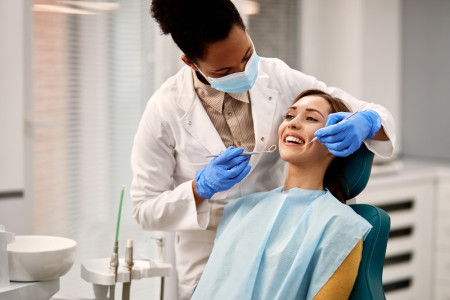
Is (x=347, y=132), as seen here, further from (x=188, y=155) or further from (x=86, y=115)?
(x=86, y=115)

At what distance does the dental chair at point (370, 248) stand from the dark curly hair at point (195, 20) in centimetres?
54

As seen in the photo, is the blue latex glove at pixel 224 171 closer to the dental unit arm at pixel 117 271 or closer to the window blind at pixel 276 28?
the dental unit arm at pixel 117 271

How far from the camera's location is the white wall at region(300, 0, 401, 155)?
346 cm

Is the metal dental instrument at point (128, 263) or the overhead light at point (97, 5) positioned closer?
the metal dental instrument at point (128, 263)

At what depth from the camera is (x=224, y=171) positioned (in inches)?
60.9

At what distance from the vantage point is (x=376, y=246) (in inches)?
61.8

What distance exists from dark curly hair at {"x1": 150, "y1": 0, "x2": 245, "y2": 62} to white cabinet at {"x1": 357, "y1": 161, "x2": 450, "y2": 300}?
2010 mm

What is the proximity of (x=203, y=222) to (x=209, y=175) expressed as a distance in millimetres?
169

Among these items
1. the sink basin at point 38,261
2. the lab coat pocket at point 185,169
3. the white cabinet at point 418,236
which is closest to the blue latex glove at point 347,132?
the lab coat pocket at point 185,169

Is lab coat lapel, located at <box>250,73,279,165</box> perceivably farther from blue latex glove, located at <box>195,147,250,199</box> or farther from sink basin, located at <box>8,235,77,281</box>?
sink basin, located at <box>8,235,77,281</box>

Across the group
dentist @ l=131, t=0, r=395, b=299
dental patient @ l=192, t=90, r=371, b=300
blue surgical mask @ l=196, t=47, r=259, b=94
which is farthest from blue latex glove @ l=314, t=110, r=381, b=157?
blue surgical mask @ l=196, t=47, r=259, b=94

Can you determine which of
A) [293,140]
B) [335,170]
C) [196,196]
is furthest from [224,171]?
[335,170]

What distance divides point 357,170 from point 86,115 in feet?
5.06

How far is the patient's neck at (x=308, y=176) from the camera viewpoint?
5.70ft
